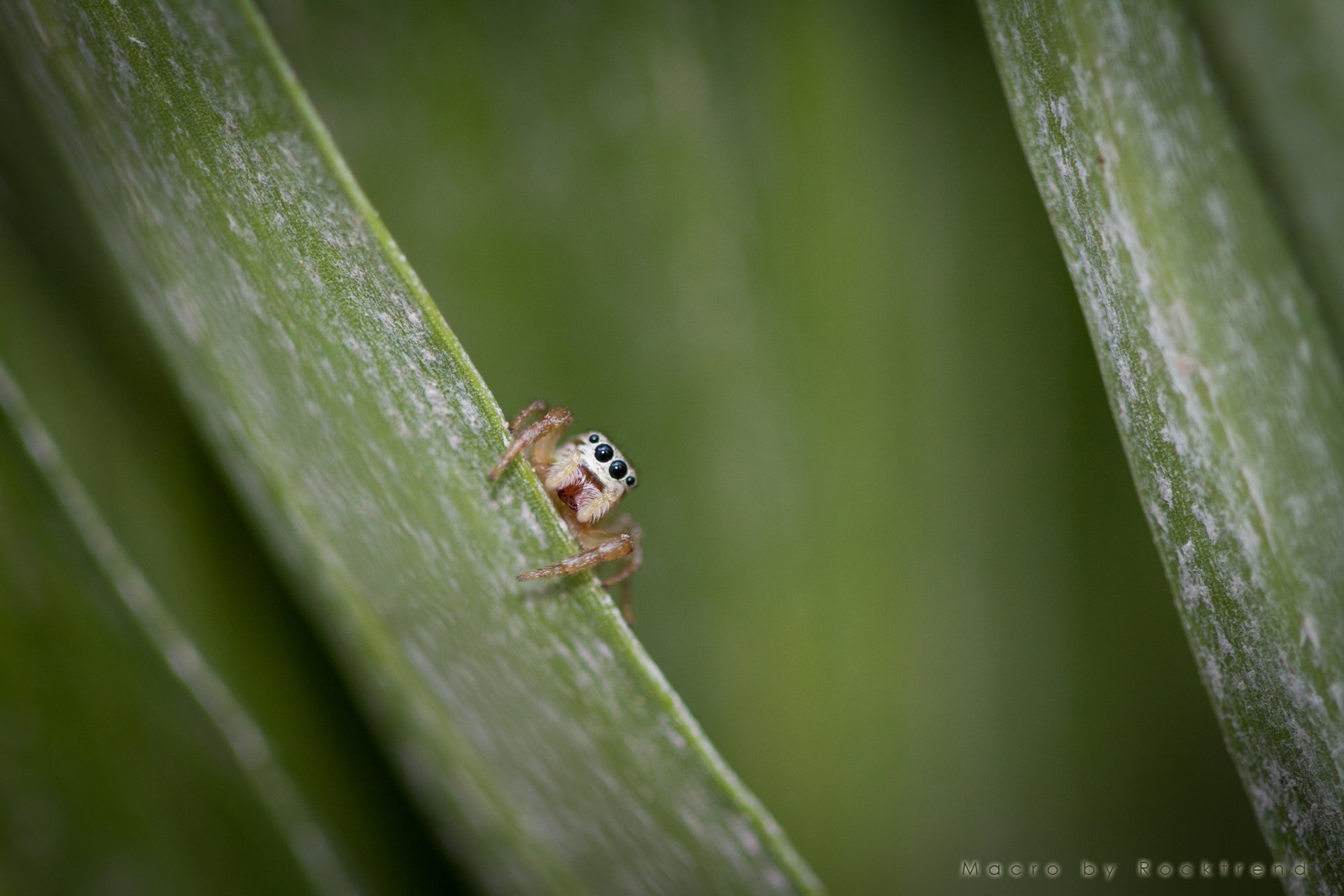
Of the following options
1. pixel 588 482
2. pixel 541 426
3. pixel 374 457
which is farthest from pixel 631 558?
pixel 374 457

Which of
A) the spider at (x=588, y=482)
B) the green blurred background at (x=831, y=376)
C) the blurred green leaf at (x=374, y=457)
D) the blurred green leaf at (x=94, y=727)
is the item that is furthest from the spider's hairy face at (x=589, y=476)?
the blurred green leaf at (x=94, y=727)

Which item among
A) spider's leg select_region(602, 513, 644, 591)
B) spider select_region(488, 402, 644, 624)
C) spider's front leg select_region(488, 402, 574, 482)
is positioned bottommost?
spider's leg select_region(602, 513, 644, 591)

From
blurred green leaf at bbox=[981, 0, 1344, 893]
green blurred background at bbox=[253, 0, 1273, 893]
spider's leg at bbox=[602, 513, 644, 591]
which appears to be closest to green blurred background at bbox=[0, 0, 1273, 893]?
green blurred background at bbox=[253, 0, 1273, 893]

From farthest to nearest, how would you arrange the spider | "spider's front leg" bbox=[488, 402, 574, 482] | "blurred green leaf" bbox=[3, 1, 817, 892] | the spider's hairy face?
the spider's hairy face
the spider
"spider's front leg" bbox=[488, 402, 574, 482]
"blurred green leaf" bbox=[3, 1, 817, 892]

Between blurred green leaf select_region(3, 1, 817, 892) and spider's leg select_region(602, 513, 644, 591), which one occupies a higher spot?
blurred green leaf select_region(3, 1, 817, 892)

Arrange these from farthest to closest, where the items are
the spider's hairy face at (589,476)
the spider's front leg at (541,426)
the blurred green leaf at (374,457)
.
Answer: the spider's hairy face at (589,476) → the spider's front leg at (541,426) → the blurred green leaf at (374,457)

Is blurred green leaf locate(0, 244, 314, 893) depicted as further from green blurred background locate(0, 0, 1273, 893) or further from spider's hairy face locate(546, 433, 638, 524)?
spider's hairy face locate(546, 433, 638, 524)

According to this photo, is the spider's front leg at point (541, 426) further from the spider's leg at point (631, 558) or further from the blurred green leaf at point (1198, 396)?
the blurred green leaf at point (1198, 396)
